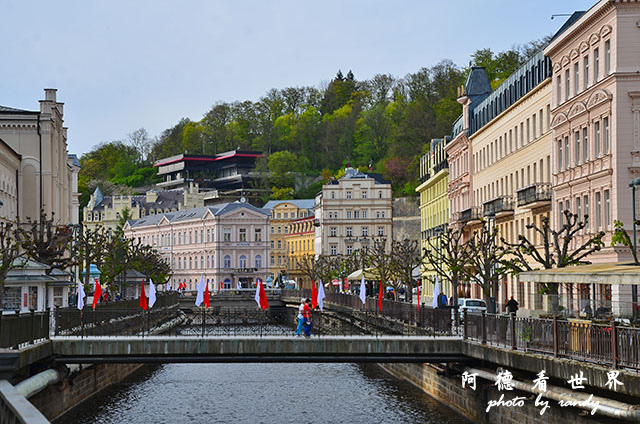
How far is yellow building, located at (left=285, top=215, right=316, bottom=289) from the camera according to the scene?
17775cm

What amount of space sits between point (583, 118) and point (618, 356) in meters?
32.4

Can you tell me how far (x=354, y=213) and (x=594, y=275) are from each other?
413 feet

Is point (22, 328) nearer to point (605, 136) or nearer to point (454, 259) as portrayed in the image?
point (605, 136)

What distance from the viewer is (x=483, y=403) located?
35.9 m

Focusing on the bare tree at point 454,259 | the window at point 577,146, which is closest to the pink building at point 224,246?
the bare tree at point 454,259

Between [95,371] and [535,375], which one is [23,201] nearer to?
[95,371]

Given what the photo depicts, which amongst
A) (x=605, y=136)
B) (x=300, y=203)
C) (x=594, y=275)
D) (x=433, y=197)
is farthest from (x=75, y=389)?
(x=300, y=203)

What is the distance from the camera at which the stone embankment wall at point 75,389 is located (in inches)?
1415

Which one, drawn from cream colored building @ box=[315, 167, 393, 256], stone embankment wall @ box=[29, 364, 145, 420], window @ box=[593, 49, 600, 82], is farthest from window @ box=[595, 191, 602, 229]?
cream colored building @ box=[315, 167, 393, 256]

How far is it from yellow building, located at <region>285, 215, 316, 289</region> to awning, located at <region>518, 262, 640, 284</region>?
13712 cm

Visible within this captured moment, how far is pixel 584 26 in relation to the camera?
177 feet

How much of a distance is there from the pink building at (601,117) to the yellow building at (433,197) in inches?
1646

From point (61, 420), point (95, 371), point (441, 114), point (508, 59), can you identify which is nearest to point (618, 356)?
point (61, 420)

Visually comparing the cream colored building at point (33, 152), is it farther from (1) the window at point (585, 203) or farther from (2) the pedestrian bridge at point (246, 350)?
(2) the pedestrian bridge at point (246, 350)
